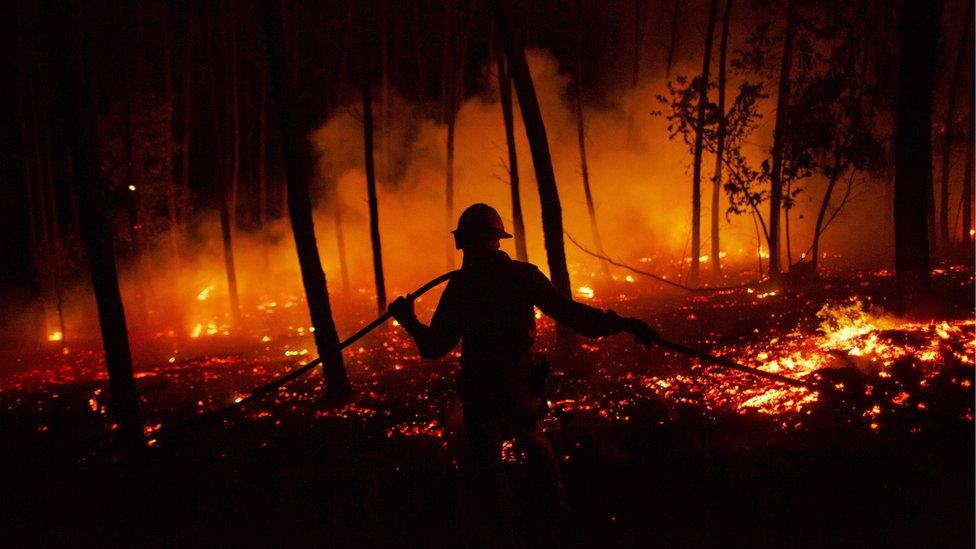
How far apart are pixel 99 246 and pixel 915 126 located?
1024 cm

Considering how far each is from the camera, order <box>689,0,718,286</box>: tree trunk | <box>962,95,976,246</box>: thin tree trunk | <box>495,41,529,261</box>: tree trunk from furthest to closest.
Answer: <box>962,95,976,246</box>: thin tree trunk
<box>495,41,529,261</box>: tree trunk
<box>689,0,718,286</box>: tree trunk

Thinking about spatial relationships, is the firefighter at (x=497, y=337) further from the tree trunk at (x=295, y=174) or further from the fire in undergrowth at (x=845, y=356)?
the tree trunk at (x=295, y=174)

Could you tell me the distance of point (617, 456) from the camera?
605cm

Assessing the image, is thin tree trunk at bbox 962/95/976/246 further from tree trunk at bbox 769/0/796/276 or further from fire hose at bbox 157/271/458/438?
fire hose at bbox 157/271/458/438

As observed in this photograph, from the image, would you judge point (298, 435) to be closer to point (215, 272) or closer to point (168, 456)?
point (168, 456)

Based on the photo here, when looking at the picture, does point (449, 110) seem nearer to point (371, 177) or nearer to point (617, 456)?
point (371, 177)

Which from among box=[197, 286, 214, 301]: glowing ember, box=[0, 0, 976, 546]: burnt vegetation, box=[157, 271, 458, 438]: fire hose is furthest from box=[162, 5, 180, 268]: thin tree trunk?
box=[157, 271, 458, 438]: fire hose

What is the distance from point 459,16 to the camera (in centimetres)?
2280

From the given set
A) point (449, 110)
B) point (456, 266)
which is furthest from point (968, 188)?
point (456, 266)

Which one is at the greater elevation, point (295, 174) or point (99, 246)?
point (295, 174)

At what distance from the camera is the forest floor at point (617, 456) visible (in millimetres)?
4789

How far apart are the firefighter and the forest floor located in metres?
0.64

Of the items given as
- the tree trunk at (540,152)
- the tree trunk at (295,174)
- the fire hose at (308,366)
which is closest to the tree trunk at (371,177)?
the tree trunk at (540,152)

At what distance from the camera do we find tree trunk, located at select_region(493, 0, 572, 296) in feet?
32.4
